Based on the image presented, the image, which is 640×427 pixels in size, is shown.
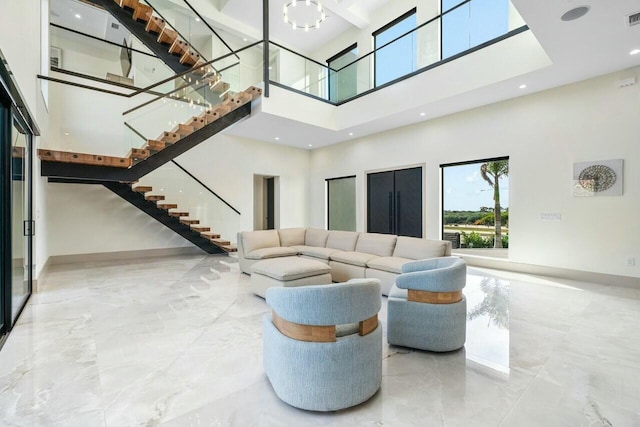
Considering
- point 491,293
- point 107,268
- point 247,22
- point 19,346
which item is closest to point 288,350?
point 19,346

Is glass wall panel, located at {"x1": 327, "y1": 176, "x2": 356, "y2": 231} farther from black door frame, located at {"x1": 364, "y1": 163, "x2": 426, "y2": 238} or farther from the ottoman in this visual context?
the ottoman

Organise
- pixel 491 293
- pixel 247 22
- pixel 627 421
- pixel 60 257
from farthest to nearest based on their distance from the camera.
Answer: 1. pixel 247 22
2. pixel 60 257
3. pixel 491 293
4. pixel 627 421

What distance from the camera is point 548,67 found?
4633mm

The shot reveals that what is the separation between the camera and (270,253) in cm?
527

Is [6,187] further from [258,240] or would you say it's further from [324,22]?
[324,22]

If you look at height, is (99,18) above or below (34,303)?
above

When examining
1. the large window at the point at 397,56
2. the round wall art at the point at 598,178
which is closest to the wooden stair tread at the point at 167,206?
the large window at the point at 397,56

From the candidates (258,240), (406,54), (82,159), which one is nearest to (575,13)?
(406,54)

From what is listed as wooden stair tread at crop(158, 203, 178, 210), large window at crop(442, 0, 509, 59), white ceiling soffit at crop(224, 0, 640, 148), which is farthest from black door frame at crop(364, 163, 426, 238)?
wooden stair tread at crop(158, 203, 178, 210)

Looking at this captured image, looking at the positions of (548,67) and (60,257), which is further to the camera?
(60,257)

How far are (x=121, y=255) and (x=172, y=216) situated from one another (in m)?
1.70

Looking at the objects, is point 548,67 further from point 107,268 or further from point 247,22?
point 107,268

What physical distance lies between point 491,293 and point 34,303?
6.32 metres

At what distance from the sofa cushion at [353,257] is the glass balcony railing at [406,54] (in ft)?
13.3
